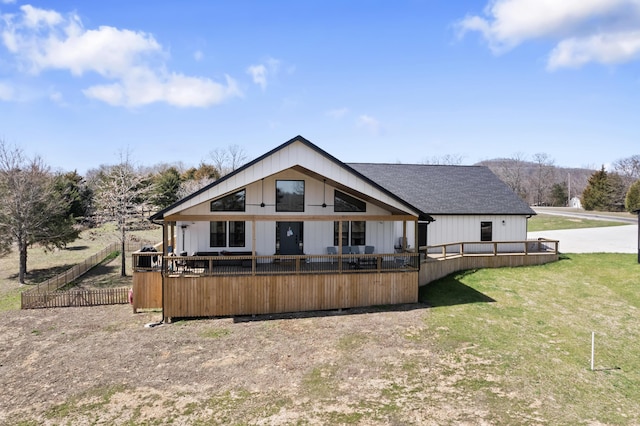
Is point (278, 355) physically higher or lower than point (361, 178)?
lower

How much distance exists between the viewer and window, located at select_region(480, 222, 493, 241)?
21391 mm

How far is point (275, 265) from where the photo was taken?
1573 cm

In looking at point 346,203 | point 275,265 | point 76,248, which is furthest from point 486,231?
point 76,248

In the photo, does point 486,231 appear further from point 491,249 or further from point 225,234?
point 225,234

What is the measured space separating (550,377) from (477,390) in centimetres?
208

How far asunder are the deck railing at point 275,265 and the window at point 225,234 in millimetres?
879

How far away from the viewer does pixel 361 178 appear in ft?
46.3

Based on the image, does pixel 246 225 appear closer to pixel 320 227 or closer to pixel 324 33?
pixel 320 227

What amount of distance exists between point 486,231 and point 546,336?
10.4 meters

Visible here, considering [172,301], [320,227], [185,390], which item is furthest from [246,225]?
[185,390]

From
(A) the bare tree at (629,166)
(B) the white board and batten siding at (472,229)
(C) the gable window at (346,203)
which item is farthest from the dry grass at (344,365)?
(A) the bare tree at (629,166)

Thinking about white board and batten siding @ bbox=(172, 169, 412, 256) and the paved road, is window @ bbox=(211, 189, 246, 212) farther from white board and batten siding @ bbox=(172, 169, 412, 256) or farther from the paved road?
the paved road

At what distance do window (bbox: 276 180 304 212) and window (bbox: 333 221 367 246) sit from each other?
2.16m

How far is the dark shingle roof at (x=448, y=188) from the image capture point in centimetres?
2145
